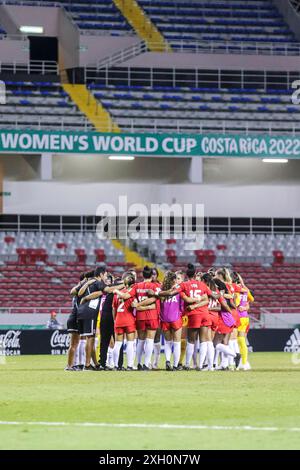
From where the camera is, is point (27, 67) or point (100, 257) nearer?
point (100, 257)

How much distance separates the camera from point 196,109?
51.6 m

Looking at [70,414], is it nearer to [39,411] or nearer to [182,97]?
[39,411]

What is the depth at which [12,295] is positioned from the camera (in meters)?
43.8

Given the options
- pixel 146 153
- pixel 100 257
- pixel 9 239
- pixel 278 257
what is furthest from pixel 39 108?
pixel 278 257

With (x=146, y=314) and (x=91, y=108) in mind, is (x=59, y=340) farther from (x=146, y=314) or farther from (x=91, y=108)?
(x=91, y=108)

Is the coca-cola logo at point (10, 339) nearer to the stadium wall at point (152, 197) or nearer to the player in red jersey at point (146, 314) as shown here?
the player in red jersey at point (146, 314)

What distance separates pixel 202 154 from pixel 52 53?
10.7m

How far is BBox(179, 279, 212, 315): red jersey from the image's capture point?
76.4ft

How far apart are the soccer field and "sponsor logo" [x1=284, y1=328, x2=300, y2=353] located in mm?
16347

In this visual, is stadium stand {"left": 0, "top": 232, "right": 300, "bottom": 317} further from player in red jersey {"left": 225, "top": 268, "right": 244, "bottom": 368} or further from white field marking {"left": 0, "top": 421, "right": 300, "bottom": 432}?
white field marking {"left": 0, "top": 421, "right": 300, "bottom": 432}

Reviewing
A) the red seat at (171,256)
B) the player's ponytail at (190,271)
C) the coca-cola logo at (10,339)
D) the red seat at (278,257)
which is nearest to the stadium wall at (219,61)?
the red seat at (278,257)

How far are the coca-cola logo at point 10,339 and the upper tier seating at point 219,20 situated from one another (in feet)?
75.4

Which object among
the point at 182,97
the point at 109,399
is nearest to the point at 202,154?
the point at 182,97

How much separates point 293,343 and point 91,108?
17015 millimetres
